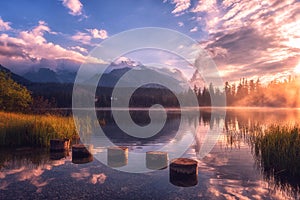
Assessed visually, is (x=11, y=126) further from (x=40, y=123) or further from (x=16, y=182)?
(x=16, y=182)

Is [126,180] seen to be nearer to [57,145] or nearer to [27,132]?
[57,145]

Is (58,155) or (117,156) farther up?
(117,156)

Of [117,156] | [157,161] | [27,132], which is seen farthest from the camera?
[27,132]

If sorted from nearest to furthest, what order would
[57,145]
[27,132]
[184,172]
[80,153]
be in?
[184,172] → [80,153] → [57,145] → [27,132]

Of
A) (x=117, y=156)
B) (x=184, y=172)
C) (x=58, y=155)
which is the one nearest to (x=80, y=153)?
(x=58, y=155)

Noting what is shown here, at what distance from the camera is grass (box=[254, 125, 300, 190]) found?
45.0 feet

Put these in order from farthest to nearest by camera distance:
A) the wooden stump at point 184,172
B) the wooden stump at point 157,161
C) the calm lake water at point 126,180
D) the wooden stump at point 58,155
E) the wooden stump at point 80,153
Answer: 1. the wooden stump at point 58,155
2. the wooden stump at point 80,153
3. the wooden stump at point 157,161
4. the wooden stump at point 184,172
5. the calm lake water at point 126,180

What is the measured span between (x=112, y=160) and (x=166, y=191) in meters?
6.60

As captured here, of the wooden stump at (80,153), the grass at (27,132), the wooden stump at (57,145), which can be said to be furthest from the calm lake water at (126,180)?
the grass at (27,132)

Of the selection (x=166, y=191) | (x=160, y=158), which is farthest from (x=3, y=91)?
(x=166, y=191)

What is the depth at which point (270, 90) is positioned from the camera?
16988 cm

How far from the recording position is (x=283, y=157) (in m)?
14.6

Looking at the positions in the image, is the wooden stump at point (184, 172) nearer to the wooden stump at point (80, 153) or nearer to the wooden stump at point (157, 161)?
the wooden stump at point (157, 161)

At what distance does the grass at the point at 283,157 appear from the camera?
13702 mm
